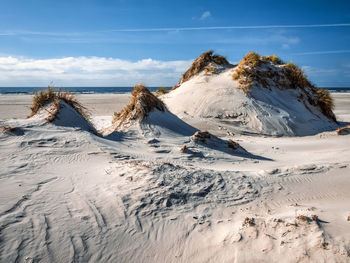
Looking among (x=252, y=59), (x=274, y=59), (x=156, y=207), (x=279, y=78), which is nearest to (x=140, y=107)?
(x=156, y=207)

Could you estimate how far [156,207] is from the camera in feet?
10.3

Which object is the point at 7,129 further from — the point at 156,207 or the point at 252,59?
the point at 252,59

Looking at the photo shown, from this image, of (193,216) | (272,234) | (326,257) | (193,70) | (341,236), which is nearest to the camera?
(326,257)

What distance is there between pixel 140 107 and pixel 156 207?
4.12 m

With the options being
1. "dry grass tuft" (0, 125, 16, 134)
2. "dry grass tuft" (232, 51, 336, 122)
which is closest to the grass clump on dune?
"dry grass tuft" (0, 125, 16, 134)

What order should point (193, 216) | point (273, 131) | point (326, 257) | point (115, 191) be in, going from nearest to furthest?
point (326, 257), point (193, 216), point (115, 191), point (273, 131)

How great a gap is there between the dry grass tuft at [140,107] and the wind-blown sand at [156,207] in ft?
6.06

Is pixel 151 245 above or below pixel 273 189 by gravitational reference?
below

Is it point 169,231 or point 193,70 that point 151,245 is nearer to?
point 169,231

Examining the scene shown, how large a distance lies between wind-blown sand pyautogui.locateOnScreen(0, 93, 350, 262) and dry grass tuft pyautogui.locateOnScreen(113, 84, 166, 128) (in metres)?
1.85

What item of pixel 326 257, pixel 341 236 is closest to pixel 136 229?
pixel 326 257

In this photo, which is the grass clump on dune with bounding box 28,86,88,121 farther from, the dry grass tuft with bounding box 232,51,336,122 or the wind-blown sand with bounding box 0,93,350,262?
the dry grass tuft with bounding box 232,51,336,122

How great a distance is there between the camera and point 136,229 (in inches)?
111

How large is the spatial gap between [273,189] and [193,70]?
33.6 feet
